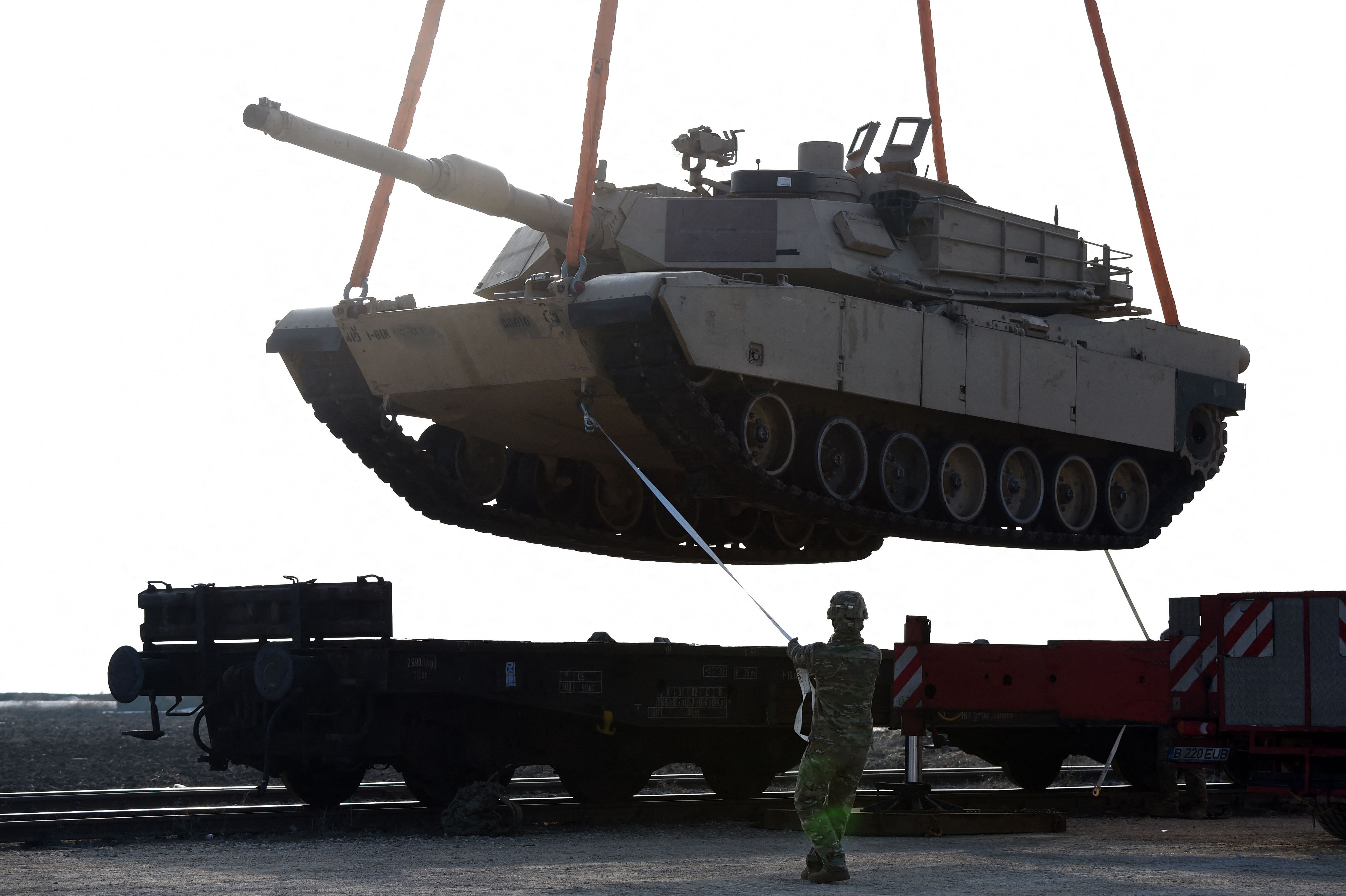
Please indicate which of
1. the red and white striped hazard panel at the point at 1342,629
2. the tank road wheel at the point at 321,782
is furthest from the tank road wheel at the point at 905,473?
the tank road wheel at the point at 321,782

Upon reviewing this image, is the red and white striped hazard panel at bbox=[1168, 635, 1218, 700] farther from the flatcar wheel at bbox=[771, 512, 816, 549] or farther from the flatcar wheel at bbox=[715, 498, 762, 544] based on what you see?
the flatcar wheel at bbox=[771, 512, 816, 549]

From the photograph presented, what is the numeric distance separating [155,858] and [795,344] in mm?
Result: 6068

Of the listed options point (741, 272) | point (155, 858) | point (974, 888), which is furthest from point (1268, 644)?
point (155, 858)

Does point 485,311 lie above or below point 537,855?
above

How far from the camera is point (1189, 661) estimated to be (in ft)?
36.4

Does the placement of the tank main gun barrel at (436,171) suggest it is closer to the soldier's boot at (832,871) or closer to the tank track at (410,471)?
the tank track at (410,471)

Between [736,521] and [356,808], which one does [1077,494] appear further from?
[356,808]

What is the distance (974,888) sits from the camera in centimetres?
820

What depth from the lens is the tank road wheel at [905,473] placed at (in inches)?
579

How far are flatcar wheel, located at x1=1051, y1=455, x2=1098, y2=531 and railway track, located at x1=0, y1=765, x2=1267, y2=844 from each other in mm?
2747

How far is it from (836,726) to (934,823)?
3.32 m

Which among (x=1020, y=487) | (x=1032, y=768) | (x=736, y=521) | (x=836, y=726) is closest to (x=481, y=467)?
(x=736, y=521)

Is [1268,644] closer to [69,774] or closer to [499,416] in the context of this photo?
[499,416]

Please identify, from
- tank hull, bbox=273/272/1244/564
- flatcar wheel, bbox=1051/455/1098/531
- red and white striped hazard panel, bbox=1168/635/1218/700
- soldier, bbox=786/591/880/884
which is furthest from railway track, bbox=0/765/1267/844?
soldier, bbox=786/591/880/884
